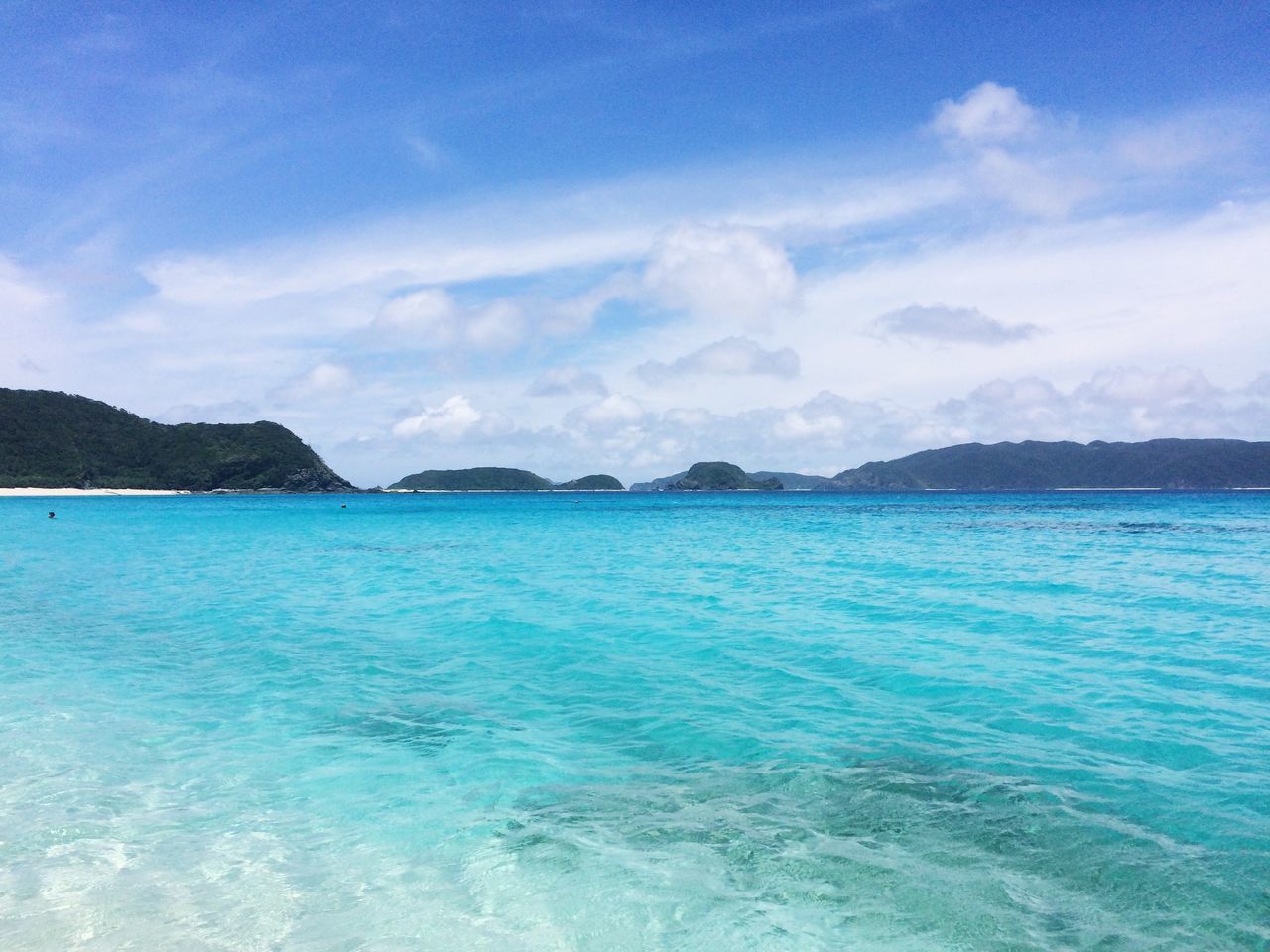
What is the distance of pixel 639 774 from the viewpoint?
9.38 meters

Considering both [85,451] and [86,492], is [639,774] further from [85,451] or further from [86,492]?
[85,451]

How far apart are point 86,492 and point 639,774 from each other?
637 ft

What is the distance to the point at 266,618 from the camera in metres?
21.2

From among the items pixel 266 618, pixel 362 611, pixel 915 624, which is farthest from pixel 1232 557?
pixel 266 618

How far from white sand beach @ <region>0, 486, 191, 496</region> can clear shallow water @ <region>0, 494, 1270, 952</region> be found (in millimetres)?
162556

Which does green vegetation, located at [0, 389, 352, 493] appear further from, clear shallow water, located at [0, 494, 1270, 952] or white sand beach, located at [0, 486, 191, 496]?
clear shallow water, located at [0, 494, 1270, 952]

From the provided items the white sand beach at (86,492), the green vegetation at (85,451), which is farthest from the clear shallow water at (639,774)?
the green vegetation at (85,451)

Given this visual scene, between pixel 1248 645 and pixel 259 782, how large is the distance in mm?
19567

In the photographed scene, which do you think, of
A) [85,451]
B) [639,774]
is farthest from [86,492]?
[639,774]

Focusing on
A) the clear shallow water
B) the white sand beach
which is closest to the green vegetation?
the white sand beach

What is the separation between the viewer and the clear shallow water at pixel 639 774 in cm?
609

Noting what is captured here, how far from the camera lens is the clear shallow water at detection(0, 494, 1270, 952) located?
6086 mm

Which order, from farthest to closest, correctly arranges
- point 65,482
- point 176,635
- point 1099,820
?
1. point 65,482
2. point 176,635
3. point 1099,820

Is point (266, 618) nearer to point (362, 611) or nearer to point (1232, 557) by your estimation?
point (362, 611)
